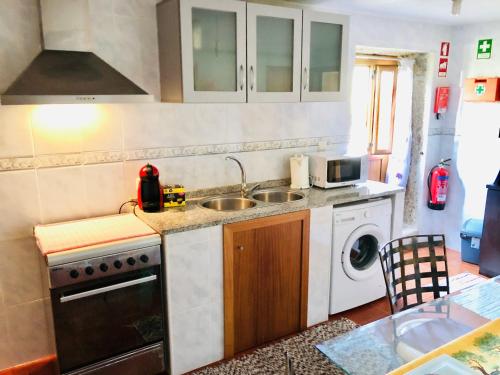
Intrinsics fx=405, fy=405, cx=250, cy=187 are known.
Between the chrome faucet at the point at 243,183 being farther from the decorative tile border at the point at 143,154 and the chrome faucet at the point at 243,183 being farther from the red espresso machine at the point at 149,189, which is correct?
the red espresso machine at the point at 149,189

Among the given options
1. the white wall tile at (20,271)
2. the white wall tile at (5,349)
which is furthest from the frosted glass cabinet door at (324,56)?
the white wall tile at (5,349)

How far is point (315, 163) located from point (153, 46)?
1.46m

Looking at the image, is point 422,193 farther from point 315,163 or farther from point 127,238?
point 127,238

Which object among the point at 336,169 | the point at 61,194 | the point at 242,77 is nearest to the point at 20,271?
the point at 61,194

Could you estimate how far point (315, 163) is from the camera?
3180 millimetres

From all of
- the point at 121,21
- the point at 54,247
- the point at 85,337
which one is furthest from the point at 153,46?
the point at 85,337

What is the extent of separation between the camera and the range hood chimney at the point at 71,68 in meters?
1.95

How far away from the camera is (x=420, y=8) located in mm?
3287

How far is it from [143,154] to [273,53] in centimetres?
109

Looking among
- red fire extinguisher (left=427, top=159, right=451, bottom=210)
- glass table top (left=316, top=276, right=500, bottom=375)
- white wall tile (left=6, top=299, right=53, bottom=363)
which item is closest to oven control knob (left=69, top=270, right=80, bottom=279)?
white wall tile (left=6, top=299, right=53, bottom=363)

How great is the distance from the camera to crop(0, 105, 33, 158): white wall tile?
2220 millimetres

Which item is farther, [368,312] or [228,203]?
[368,312]

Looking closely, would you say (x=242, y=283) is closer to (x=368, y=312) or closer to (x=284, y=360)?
(x=284, y=360)

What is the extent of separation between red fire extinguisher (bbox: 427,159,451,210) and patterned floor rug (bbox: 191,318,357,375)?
6.99 feet
